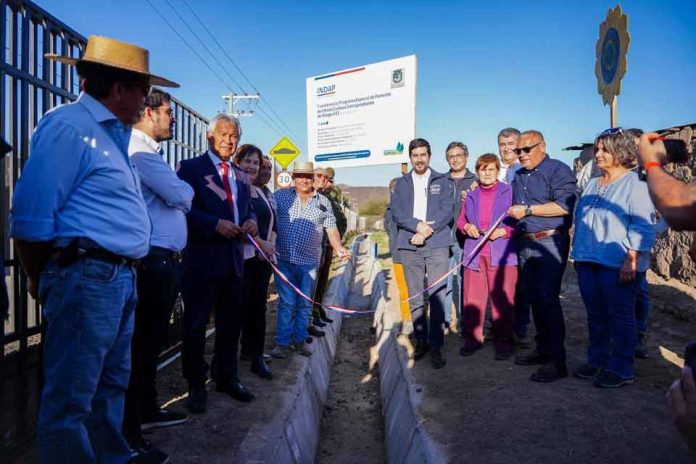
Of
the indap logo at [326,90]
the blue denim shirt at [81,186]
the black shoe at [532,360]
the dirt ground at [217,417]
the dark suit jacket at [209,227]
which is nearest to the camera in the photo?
the blue denim shirt at [81,186]

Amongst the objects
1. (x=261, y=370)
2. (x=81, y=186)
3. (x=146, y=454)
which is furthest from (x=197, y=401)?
(x=81, y=186)

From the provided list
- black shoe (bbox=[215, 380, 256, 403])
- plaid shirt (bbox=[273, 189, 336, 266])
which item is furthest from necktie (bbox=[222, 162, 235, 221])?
plaid shirt (bbox=[273, 189, 336, 266])

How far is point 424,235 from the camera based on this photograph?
498cm

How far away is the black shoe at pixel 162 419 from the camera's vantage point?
344cm

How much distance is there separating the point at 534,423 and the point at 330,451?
1909 mm

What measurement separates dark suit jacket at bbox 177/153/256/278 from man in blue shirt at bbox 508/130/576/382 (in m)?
2.65

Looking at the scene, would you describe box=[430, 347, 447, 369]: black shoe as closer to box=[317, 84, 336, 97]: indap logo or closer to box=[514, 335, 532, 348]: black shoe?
box=[514, 335, 532, 348]: black shoe

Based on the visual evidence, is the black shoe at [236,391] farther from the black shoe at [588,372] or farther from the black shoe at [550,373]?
the black shoe at [588,372]

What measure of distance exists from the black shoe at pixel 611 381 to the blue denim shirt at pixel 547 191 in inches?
53.2

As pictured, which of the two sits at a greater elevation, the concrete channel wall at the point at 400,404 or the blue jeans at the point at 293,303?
the blue jeans at the point at 293,303

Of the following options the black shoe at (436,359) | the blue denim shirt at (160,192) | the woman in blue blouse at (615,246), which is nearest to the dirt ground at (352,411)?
the black shoe at (436,359)

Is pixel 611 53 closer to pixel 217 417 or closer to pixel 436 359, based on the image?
pixel 436 359

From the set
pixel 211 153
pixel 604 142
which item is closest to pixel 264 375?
pixel 211 153

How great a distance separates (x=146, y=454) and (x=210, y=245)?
152 centimetres
